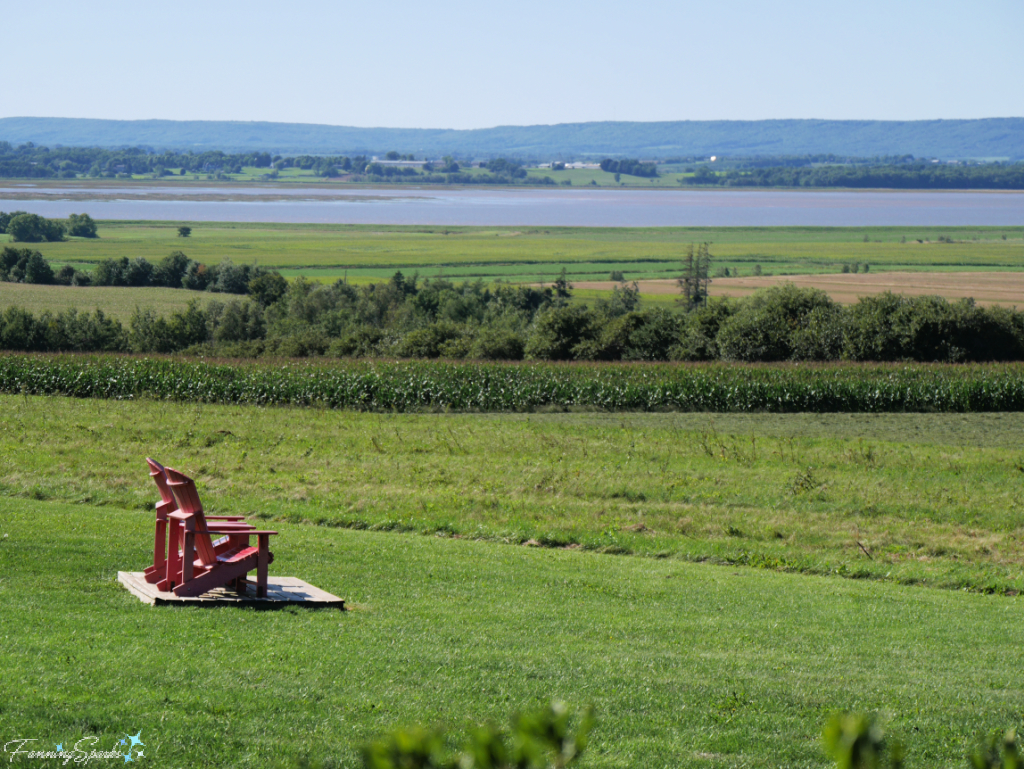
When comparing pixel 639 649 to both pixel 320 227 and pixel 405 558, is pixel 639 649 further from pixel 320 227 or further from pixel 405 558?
pixel 320 227

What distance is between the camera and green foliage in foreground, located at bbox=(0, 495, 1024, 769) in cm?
661

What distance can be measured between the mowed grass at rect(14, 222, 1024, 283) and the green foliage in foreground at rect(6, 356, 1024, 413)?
73.1 meters

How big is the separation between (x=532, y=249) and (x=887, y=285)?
6566 centimetres

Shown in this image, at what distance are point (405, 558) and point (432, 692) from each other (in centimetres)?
690

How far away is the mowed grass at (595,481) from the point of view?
1823 cm

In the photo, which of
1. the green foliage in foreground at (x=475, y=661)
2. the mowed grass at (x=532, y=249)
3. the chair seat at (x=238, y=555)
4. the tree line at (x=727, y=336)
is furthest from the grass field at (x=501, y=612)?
the mowed grass at (x=532, y=249)

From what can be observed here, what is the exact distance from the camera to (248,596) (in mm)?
10359

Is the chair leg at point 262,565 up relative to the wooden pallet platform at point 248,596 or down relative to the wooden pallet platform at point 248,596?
up

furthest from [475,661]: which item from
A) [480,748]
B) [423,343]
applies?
[423,343]

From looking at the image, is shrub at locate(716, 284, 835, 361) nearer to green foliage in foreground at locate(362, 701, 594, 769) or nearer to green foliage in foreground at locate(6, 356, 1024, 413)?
green foliage in foreground at locate(6, 356, 1024, 413)

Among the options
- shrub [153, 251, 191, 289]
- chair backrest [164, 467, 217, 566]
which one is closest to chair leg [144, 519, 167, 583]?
chair backrest [164, 467, 217, 566]

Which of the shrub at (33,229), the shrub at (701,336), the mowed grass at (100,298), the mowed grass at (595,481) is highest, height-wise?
the shrub at (33,229)

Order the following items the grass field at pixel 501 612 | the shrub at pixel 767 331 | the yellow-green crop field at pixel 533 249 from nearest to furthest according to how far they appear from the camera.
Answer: the grass field at pixel 501 612 → the shrub at pixel 767 331 → the yellow-green crop field at pixel 533 249

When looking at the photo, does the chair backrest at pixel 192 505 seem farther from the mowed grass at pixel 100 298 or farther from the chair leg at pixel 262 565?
the mowed grass at pixel 100 298
